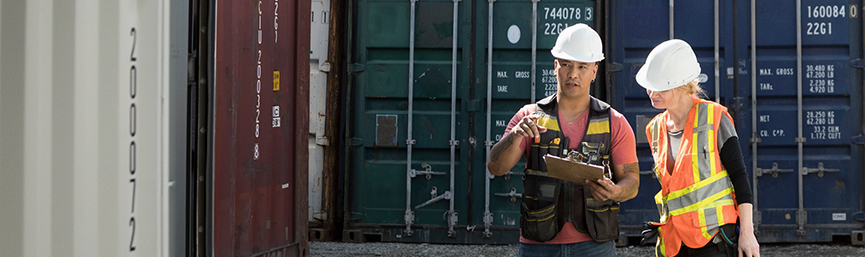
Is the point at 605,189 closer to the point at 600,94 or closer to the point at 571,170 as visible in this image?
the point at 571,170

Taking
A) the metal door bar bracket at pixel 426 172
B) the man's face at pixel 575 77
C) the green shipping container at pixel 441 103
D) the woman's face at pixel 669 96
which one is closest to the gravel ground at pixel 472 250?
the green shipping container at pixel 441 103

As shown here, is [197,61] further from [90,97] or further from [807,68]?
[807,68]

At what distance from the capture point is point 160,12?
154 centimetres

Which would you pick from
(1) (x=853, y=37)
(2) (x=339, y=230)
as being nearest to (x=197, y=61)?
(2) (x=339, y=230)

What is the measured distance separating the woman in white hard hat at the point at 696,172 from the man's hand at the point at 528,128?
441 millimetres

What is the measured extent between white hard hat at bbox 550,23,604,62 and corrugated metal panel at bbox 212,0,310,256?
183 cm

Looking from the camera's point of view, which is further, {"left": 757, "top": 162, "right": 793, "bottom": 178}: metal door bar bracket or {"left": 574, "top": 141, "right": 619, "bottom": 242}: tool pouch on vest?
{"left": 757, "top": 162, "right": 793, "bottom": 178}: metal door bar bracket

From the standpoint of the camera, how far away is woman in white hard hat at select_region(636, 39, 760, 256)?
2475 millimetres

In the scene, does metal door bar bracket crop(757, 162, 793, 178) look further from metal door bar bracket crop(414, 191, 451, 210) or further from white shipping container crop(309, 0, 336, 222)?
white shipping container crop(309, 0, 336, 222)

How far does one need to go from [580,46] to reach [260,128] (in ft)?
7.37

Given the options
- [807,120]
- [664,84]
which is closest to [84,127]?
[664,84]

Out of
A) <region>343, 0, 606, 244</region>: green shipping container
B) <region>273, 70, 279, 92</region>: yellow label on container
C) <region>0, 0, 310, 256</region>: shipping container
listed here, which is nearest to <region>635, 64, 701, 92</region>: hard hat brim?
<region>0, 0, 310, 256</region>: shipping container

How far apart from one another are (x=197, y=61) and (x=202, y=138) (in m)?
0.40

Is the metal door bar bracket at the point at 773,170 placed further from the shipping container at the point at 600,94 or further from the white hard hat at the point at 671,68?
the white hard hat at the point at 671,68
